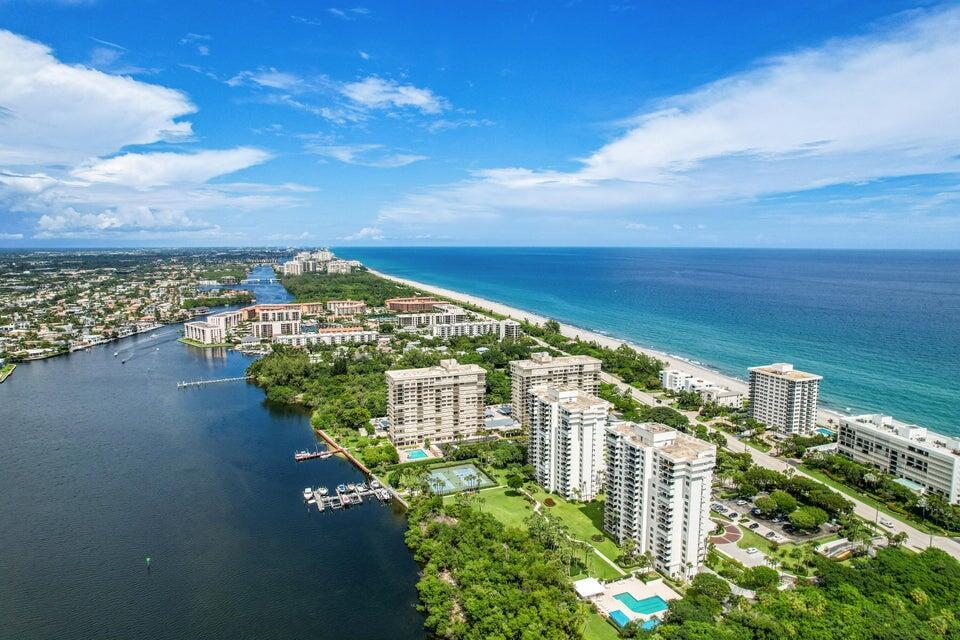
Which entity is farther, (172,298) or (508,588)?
(172,298)

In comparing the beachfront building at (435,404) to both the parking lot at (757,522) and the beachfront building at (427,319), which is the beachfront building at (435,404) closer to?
the parking lot at (757,522)

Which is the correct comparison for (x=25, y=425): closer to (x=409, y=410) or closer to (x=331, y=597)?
(x=409, y=410)

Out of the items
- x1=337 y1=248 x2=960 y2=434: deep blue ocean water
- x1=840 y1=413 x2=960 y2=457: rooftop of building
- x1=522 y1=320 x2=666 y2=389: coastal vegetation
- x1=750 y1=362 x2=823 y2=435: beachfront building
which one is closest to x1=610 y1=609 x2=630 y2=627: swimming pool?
x1=840 y1=413 x2=960 y2=457: rooftop of building

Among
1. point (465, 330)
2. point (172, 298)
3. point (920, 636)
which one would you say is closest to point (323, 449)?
point (920, 636)

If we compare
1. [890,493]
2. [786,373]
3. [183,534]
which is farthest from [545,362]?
[183,534]

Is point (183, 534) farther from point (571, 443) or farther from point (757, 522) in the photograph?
point (757, 522)

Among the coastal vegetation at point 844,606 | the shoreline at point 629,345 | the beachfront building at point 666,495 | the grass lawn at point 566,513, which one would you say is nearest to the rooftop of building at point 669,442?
the beachfront building at point 666,495

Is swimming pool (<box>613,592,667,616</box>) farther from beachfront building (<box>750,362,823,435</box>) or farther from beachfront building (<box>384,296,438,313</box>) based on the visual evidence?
beachfront building (<box>384,296,438,313</box>)
